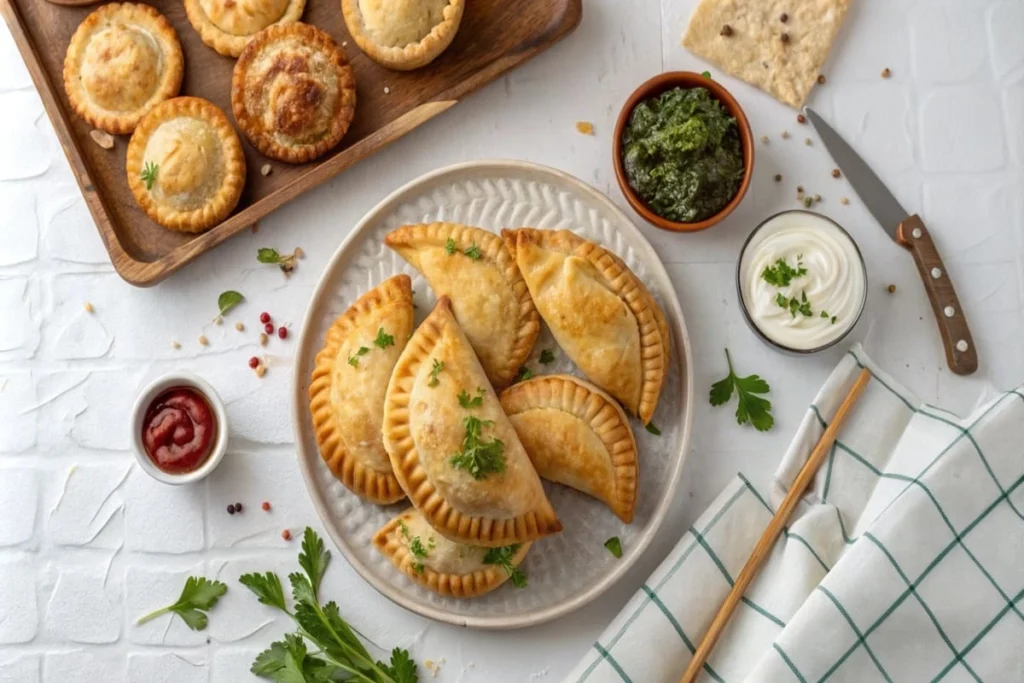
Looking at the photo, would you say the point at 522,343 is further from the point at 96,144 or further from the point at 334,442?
the point at 96,144

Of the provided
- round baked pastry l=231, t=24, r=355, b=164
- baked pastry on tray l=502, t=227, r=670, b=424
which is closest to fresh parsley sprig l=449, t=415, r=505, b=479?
baked pastry on tray l=502, t=227, r=670, b=424

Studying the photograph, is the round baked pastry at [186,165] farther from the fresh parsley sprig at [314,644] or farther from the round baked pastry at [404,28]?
the fresh parsley sprig at [314,644]

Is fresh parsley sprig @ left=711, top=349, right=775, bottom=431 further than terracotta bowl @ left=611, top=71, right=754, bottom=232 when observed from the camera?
Yes

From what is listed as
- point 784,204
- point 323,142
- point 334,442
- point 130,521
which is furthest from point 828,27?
point 130,521

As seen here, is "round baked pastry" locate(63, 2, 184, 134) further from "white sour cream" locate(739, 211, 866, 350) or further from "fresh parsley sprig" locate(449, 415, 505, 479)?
"white sour cream" locate(739, 211, 866, 350)

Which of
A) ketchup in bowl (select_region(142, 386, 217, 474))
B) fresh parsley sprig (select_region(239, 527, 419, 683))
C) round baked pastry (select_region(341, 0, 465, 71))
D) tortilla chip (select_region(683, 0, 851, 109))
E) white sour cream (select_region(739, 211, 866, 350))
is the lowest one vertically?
fresh parsley sprig (select_region(239, 527, 419, 683))

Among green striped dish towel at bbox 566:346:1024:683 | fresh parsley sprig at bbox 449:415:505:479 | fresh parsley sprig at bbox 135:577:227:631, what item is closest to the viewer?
fresh parsley sprig at bbox 449:415:505:479

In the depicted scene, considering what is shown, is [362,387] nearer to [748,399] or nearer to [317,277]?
[317,277]
